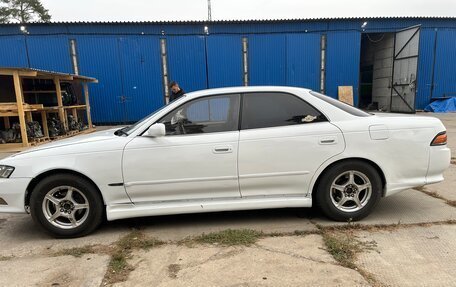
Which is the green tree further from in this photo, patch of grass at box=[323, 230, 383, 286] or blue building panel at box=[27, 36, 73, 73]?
patch of grass at box=[323, 230, 383, 286]

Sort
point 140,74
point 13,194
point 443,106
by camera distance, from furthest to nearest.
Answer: point 443,106, point 140,74, point 13,194

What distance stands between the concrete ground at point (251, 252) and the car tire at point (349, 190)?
0.46ft

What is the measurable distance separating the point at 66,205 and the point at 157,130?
50.6 inches

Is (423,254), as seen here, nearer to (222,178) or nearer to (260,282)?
(260,282)

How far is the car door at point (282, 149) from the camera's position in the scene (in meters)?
3.73

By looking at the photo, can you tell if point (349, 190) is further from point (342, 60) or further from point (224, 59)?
point (342, 60)

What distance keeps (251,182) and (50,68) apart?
14.6 meters

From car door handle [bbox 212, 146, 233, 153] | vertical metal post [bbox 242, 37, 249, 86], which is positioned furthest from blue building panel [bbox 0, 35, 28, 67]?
car door handle [bbox 212, 146, 233, 153]

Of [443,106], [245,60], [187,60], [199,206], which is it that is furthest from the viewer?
[443,106]

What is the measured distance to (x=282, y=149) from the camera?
373cm

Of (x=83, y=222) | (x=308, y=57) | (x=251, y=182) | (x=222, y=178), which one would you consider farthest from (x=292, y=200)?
(x=308, y=57)

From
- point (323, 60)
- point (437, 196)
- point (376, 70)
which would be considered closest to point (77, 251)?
point (437, 196)

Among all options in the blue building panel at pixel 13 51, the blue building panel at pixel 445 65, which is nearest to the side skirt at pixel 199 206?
the blue building panel at pixel 13 51

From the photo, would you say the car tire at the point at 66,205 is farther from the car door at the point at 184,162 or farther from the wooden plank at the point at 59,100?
the wooden plank at the point at 59,100
